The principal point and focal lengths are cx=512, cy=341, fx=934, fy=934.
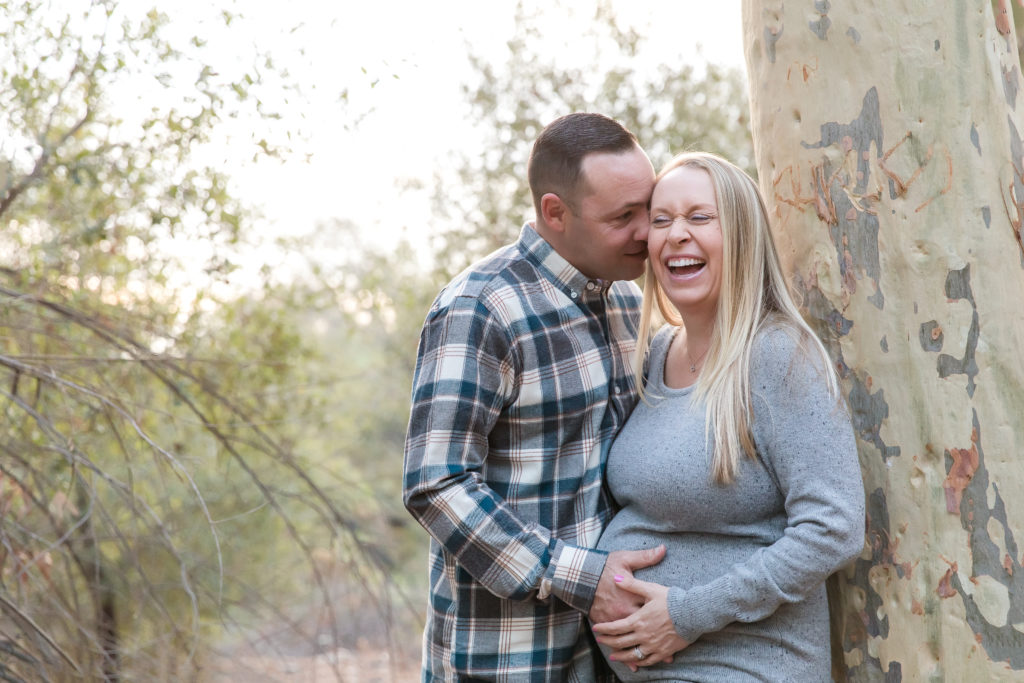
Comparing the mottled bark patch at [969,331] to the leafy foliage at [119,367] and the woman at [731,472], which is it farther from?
the leafy foliage at [119,367]

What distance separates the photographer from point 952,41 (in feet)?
6.47

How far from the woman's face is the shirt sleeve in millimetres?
422

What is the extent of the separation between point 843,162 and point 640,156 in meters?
0.51

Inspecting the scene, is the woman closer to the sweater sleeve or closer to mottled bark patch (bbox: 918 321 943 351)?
the sweater sleeve

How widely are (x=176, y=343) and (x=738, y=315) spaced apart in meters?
3.43

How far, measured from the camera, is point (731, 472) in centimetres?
195

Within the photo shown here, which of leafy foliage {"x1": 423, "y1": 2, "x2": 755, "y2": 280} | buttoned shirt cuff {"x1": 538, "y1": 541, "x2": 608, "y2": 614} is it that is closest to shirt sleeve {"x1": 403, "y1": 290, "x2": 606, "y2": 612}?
buttoned shirt cuff {"x1": 538, "y1": 541, "x2": 608, "y2": 614}

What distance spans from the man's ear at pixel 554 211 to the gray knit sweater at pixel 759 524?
1.85ft

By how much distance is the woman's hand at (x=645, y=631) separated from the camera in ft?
6.54

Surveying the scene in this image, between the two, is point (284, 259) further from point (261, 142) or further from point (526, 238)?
point (526, 238)

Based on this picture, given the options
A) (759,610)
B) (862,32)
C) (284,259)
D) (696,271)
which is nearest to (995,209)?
(862,32)

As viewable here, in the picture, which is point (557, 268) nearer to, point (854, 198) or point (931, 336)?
point (854, 198)

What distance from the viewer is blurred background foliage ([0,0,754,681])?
3.25m

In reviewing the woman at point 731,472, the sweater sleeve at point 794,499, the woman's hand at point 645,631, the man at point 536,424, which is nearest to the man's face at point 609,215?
the man at point 536,424
